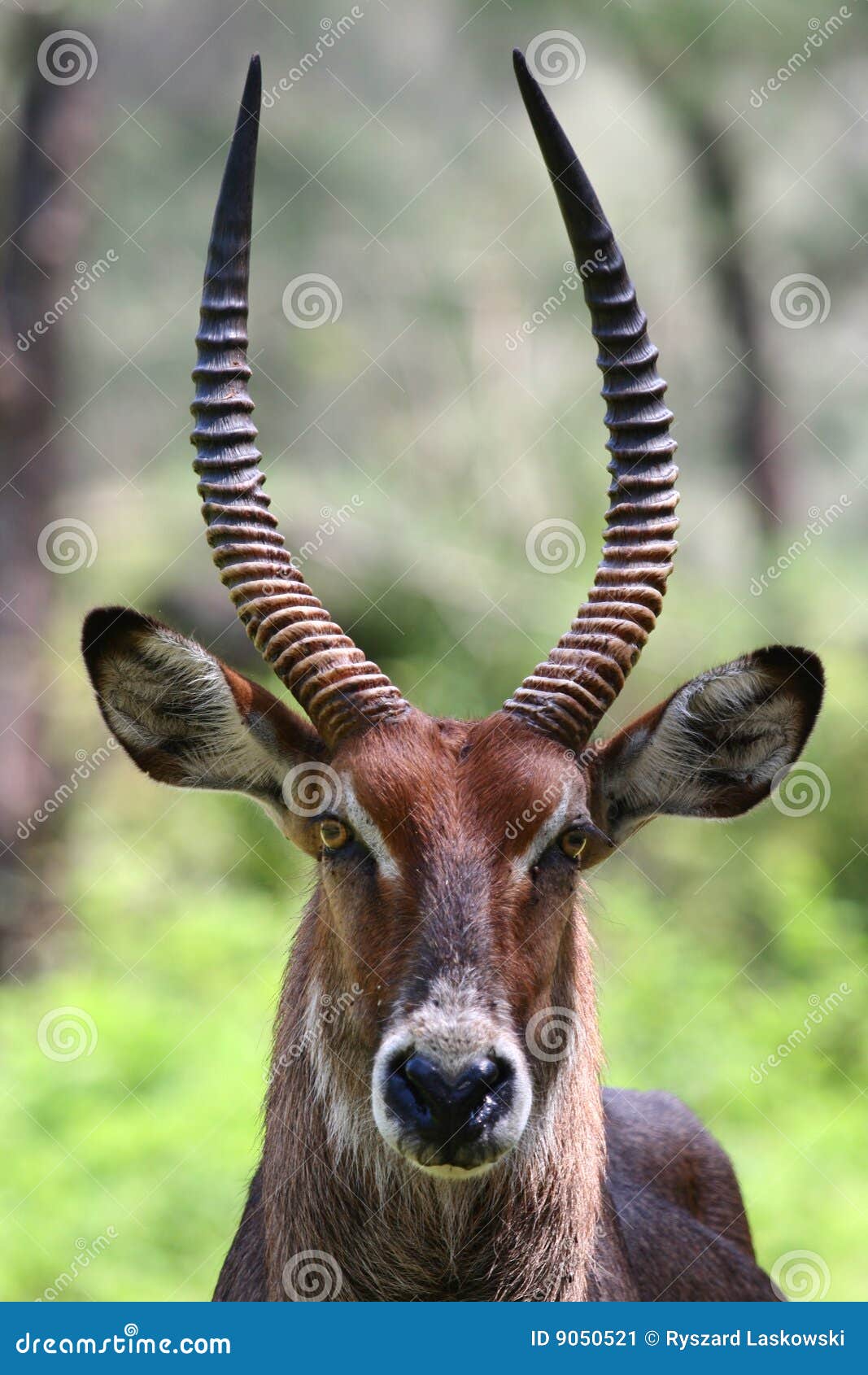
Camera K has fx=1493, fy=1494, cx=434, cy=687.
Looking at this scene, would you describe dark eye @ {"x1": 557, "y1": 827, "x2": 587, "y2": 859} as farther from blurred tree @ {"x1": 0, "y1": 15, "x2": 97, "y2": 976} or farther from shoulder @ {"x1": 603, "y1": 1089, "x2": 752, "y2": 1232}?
blurred tree @ {"x1": 0, "y1": 15, "x2": 97, "y2": 976}

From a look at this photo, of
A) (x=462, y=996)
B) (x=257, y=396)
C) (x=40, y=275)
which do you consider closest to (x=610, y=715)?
(x=40, y=275)

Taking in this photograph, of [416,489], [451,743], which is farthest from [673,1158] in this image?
[416,489]

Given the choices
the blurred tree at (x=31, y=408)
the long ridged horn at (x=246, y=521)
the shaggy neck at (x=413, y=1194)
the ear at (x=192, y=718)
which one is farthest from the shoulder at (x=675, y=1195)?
the blurred tree at (x=31, y=408)

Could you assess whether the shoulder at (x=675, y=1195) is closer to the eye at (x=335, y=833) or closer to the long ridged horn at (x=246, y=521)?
the eye at (x=335, y=833)

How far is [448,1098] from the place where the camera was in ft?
13.0

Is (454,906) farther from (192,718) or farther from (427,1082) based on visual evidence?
(192,718)

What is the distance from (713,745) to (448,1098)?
1.78 metres

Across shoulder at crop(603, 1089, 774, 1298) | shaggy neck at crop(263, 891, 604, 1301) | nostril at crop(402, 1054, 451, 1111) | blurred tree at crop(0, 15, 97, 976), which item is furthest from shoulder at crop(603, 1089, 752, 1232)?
blurred tree at crop(0, 15, 97, 976)

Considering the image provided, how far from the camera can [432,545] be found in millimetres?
17766

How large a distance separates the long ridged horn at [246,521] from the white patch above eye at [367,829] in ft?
0.85

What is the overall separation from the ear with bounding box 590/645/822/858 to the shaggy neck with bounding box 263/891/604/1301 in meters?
0.55

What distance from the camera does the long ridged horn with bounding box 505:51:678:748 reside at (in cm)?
496

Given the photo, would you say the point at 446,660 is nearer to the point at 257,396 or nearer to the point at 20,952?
the point at 20,952
